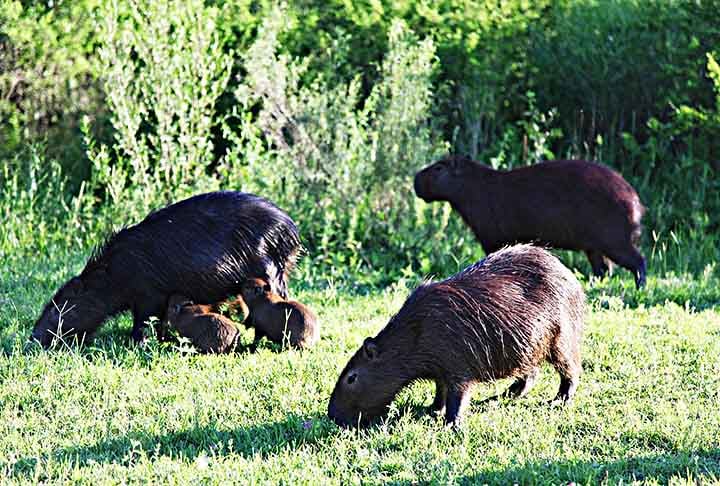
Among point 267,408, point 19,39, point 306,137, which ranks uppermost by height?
point 19,39

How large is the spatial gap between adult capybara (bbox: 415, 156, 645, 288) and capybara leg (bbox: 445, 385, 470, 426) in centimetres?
298

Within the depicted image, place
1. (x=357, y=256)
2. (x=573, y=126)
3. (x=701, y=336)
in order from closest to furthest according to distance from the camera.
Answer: (x=701, y=336) < (x=357, y=256) < (x=573, y=126)

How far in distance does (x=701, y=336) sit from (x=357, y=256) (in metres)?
3.18

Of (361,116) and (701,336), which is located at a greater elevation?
(361,116)

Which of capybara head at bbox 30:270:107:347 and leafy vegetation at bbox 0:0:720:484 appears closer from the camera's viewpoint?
leafy vegetation at bbox 0:0:720:484

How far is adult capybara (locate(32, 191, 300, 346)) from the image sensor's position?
6.54 meters

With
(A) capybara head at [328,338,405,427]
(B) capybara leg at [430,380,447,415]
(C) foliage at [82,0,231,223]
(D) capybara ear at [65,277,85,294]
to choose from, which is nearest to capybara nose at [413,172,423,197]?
(C) foliage at [82,0,231,223]

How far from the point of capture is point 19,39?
995 cm

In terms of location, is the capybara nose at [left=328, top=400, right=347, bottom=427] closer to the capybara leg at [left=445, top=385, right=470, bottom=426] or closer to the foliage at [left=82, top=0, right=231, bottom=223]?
the capybara leg at [left=445, top=385, right=470, bottom=426]

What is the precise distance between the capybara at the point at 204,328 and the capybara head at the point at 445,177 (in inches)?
100

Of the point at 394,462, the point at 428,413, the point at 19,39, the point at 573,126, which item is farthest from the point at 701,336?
the point at 19,39

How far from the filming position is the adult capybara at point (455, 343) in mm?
5152

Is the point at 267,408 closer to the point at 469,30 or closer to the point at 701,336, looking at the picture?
the point at 701,336

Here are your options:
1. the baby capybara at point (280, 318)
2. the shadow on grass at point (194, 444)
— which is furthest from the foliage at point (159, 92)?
the shadow on grass at point (194, 444)
